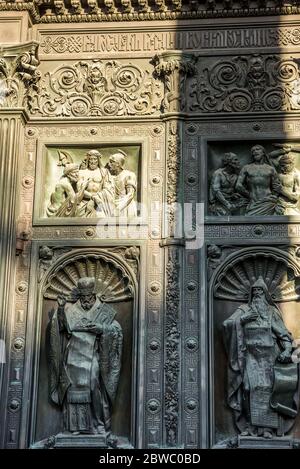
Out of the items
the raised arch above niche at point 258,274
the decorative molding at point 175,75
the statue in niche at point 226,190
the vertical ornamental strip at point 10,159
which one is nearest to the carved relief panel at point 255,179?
the statue in niche at point 226,190

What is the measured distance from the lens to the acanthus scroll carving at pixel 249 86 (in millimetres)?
13602

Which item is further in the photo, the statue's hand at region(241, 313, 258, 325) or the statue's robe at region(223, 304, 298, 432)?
the statue's hand at region(241, 313, 258, 325)

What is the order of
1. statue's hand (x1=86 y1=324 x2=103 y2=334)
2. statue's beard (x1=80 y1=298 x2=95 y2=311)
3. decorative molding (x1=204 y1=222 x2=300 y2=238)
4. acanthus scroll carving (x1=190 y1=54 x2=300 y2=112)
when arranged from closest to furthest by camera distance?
1. statue's hand (x1=86 y1=324 x2=103 y2=334)
2. statue's beard (x1=80 y1=298 x2=95 y2=311)
3. decorative molding (x1=204 y1=222 x2=300 y2=238)
4. acanthus scroll carving (x1=190 y1=54 x2=300 y2=112)

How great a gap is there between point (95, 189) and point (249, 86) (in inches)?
112

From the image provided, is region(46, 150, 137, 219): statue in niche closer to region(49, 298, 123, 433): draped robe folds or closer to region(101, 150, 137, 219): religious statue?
region(101, 150, 137, 219): religious statue

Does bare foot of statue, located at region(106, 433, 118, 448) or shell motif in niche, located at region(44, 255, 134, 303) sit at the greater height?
shell motif in niche, located at region(44, 255, 134, 303)

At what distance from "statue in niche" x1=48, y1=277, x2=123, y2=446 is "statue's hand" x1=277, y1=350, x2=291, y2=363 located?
2237mm

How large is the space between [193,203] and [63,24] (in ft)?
12.3

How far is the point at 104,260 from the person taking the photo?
42.9ft

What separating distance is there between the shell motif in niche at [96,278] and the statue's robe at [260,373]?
5.31ft

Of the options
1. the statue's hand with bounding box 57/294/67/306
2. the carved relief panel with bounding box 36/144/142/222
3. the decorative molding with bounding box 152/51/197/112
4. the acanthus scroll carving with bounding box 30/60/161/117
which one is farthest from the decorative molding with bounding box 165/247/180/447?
the acanthus scroll carving with bounding box 30/60/161/117

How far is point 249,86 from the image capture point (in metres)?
13.7

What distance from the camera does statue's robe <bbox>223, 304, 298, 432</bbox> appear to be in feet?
39.7

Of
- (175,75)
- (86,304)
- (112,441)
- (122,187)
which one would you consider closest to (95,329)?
(86,304)
